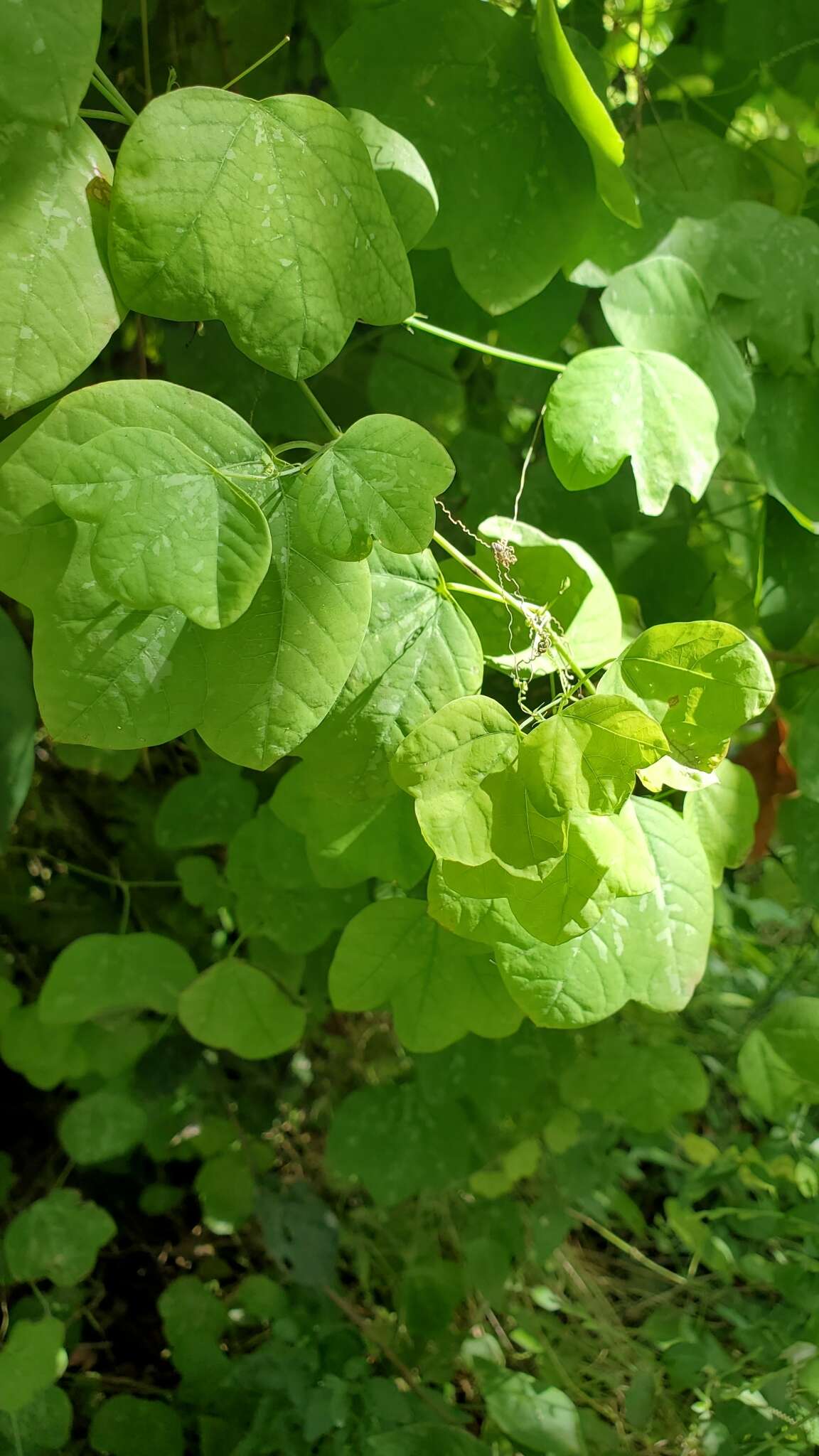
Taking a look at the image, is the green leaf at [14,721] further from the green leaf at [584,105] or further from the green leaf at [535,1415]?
the green leaf at [535,1415]

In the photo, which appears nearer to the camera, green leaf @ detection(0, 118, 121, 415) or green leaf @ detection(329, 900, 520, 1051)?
green leaf @ detection(0, 118, 121, 415)

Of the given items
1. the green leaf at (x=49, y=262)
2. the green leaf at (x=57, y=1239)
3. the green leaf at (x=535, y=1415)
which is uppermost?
the green leaf at (x=49, y=262)

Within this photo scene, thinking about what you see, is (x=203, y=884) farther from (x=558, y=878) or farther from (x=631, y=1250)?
(x=631, y=1250)

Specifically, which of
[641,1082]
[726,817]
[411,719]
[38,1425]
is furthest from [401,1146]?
[411,719]

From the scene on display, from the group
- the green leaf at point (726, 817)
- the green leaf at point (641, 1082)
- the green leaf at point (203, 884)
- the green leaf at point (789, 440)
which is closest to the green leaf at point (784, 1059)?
the green leaf at point (641, 1082)

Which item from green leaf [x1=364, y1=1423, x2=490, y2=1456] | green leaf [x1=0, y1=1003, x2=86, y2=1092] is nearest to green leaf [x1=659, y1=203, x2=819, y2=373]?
green leaf [x1=0, y1=1003, x2=86, y2=1092]

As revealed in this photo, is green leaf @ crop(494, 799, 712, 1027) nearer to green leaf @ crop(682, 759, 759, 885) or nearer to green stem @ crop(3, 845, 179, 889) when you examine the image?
green leaf @ crop(682, 759, 759, 885)

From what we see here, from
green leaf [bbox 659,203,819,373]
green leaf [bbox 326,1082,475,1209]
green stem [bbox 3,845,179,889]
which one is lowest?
green leaf [bbox 326,1082,475,1209]
